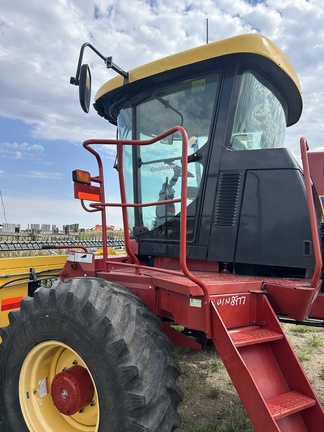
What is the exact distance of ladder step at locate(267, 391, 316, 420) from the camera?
185 cm

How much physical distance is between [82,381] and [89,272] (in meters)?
0.93

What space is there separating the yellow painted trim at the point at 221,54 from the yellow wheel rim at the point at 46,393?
2.43 metres

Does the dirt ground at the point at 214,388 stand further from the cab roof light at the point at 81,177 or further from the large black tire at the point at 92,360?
the cab roof light at the point at 81,177

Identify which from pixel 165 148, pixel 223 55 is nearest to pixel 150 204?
pixel 165 148

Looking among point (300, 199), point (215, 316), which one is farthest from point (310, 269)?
point (215, 316)

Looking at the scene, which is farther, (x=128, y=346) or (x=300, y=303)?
(x=300, y=303)

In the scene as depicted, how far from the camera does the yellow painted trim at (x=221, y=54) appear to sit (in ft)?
9.39

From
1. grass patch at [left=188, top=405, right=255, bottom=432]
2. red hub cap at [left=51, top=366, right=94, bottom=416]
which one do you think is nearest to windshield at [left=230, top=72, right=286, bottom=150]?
red hub cap at [left=51, top=366, right=94, bottom=416]

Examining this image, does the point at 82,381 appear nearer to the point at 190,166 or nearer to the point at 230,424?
the point at 230,424

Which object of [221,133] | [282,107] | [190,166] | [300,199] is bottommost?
[300,199]

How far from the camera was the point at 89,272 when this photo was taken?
3006mm

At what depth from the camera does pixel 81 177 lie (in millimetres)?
2838

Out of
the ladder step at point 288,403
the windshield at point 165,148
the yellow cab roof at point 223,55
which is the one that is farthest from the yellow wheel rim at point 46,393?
the yellow cab roof at point 223,55

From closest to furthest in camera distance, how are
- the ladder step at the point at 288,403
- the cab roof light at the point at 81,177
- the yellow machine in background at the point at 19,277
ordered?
the ladder step at the point at 288,403 → the cab roof light at the point at 81,177 → the yellow machine in background at the point at 19,277
